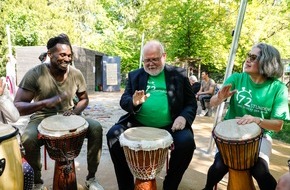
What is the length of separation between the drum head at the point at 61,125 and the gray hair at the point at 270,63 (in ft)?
5.22

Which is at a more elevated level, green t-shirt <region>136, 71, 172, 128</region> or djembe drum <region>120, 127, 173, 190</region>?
green t-shirt <region>136, 71, 172, 128</region>

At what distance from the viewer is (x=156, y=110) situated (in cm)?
262

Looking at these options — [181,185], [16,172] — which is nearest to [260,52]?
[181,185]

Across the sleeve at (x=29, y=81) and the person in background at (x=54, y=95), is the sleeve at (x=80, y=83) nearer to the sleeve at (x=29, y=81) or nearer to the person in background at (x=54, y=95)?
the person in background at (x=54, y=95)

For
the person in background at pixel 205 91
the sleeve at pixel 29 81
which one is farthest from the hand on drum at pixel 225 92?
the person in background at pixel 205 91

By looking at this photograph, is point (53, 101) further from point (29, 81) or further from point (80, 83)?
point (80, 83)

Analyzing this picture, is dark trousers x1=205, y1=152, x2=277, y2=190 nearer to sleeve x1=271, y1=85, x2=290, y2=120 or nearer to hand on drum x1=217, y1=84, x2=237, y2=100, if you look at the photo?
sleeve x1=271, y1=85, x2=290, y2=120

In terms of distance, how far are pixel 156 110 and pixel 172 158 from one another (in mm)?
483

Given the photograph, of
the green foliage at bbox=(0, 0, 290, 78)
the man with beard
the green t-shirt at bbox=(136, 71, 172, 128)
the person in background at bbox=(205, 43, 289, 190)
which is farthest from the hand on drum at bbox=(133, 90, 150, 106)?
the green foliage at bbox=(0, 0, 290, 78)

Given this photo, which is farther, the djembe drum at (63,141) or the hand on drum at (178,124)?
the hand on drum at (178,124)

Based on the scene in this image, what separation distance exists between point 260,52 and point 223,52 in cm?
1193

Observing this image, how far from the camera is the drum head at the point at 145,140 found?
210 cm

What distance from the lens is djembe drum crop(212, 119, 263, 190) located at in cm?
200

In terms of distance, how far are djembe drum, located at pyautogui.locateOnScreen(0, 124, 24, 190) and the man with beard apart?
0.85 metres
